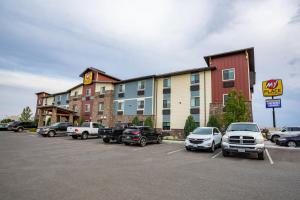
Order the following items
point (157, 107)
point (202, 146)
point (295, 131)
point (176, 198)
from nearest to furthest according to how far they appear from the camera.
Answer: point (176, 198) → point (202, 146) → point (295, 131) → point (157, 107)

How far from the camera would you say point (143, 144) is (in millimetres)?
15844

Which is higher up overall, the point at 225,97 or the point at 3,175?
the point at 225,97

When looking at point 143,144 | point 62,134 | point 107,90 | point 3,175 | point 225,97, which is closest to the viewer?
point 3,175

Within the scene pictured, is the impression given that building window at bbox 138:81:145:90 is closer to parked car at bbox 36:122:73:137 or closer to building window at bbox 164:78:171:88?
building window at bbox 164:78:171:88

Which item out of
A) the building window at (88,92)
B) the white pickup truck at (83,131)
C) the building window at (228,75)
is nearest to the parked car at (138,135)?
the white pickup truck at (83,131)

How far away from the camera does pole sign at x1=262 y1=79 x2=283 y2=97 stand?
85.3 ft

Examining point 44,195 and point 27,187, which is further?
point 27,187

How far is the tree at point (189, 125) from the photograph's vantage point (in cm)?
2386

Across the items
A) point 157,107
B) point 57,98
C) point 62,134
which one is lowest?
point 62,134

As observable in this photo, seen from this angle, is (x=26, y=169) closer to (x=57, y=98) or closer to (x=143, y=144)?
(x=143, y=144)

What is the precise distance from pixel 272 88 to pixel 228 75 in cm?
841

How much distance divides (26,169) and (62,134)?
20351 mm

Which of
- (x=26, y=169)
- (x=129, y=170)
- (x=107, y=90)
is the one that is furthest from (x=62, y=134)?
(x=129, y=170)

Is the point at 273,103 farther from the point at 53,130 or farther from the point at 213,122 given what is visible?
the point at 53,130
